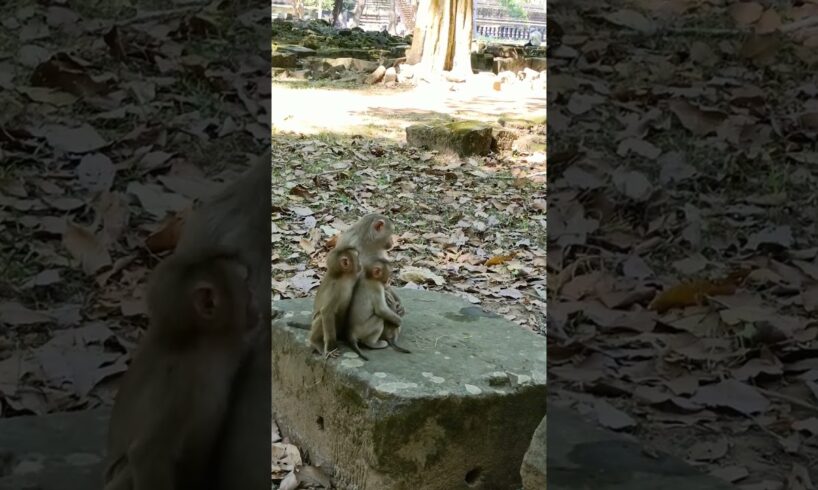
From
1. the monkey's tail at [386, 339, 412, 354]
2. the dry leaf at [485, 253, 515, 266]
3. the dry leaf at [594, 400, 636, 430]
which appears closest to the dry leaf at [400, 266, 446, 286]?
the dry leaf at [485, 253, 515, 266]

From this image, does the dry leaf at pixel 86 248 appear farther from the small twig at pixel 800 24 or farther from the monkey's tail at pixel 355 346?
the small twig at pixel 800 24

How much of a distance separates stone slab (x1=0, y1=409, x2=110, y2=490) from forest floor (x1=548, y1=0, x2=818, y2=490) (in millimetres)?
805

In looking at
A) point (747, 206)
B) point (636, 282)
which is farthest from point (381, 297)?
point (747, 206)

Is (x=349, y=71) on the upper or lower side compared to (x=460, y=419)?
upper

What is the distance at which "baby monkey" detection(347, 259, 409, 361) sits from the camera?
206cm

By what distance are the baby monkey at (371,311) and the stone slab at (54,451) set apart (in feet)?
2.66

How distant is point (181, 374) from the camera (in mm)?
1303

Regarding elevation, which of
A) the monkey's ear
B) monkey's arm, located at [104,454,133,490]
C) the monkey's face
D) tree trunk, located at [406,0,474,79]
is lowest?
monkey's arm, located at [104,454,133,490]

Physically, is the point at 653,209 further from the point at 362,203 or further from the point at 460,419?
the point at 362,203

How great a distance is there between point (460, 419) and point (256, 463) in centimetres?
73

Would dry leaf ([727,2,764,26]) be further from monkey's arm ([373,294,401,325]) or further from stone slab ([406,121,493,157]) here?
stone slab ([406,121,493,157])

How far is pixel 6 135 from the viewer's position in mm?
1268

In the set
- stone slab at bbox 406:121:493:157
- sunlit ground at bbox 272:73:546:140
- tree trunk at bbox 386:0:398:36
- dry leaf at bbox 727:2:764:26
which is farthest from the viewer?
tree trunk at bbox 386:0:398:36

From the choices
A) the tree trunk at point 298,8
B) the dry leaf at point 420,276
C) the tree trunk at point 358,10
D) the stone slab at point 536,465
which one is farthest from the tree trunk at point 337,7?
the stone slab at point 536,465
